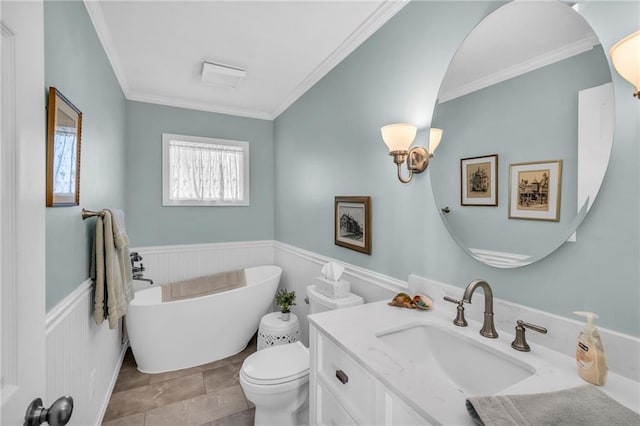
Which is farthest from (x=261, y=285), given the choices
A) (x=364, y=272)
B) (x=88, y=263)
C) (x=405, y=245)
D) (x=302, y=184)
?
(x=405, y=245)

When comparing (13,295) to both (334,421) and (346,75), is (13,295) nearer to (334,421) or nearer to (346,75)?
(334,421)

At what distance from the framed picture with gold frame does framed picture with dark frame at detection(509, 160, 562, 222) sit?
1757 mm

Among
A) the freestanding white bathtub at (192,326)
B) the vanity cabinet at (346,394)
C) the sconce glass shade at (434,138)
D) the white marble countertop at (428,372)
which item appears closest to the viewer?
the white marble countertop at (428,372)

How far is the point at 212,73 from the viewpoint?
252cm

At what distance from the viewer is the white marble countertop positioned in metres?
0.77

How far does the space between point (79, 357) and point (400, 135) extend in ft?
6.42

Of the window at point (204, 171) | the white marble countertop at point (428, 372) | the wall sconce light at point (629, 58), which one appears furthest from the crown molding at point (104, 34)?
the wall sconce light at point (629, 58)

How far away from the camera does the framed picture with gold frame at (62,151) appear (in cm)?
114

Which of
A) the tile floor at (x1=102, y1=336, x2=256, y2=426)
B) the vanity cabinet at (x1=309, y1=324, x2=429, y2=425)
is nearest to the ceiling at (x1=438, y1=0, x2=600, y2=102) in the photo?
the vanity cabinet at (x1=309, y1=324, x2=429, y2=425)

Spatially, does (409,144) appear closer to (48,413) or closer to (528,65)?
(528,65)

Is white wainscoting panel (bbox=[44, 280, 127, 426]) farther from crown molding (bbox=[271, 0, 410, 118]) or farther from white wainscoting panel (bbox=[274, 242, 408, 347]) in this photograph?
crown molding (bbox=[271, 0, 410, 118])

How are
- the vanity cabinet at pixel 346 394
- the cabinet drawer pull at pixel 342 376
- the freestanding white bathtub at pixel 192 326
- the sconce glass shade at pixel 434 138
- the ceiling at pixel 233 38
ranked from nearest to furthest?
1. the vanity cabinet at pixel 346 394
2. the cabinet drawer pull at pixel 342 376
3. the sconce glass shade at pixel 434 138
4. the ceiling at pixel 233 38
5. the freestanding white bathtub at pixel 192 326

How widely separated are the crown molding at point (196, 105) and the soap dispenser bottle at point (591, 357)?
352cm

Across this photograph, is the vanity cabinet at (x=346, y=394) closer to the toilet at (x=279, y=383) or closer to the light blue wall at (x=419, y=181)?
the toilet at (x=279, y=383)
